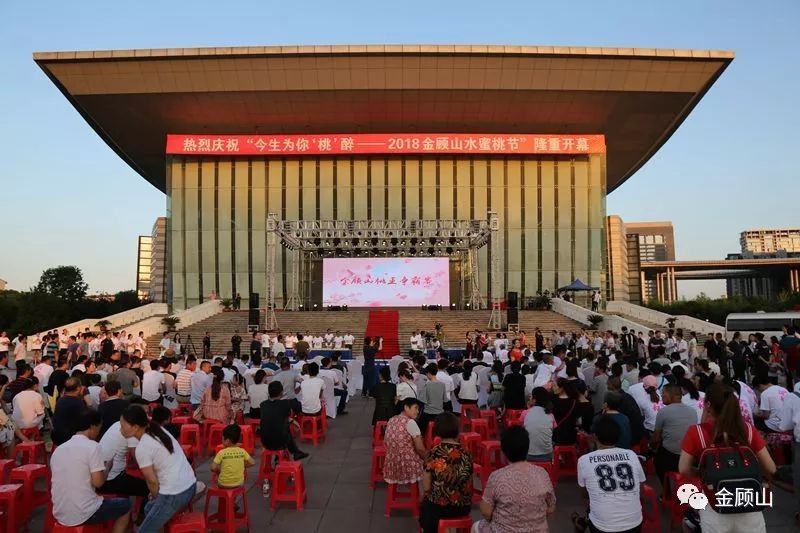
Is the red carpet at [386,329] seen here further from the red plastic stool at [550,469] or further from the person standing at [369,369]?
the red plastic stool at [550,469]

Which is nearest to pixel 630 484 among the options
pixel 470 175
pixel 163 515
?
pixel 163 515

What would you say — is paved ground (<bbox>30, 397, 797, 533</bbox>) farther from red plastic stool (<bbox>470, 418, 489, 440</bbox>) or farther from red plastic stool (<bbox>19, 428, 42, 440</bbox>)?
red plastic stool (<bbox>19, 428, 42, 440</bbox>)

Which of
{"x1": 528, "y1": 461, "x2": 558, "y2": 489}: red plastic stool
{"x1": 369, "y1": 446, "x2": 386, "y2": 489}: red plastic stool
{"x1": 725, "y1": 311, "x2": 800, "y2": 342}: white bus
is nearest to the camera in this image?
{"x1": 528, "y1": 461, "x2": 558, "y2": 489}: red plastic stool

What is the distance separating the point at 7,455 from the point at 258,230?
3409 cm

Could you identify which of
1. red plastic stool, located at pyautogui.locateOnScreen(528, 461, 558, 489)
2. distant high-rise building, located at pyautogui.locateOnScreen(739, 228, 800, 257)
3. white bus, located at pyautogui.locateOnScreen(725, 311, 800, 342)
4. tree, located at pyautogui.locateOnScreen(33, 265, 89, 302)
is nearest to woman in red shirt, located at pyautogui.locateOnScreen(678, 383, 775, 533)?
red plastic stool, located at pyautogui.locateOnScreen(528, 461, 558, 489)

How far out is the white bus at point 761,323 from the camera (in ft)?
73.0

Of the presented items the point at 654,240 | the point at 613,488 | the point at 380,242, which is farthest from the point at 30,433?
the point at 654,240

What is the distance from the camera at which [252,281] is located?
40812mm

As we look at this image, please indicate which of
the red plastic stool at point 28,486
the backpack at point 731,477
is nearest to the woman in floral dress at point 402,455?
the backpack at point 731,477

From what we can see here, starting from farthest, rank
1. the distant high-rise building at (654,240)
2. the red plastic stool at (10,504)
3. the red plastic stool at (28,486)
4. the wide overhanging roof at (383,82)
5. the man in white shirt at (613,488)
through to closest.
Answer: the distant high-rise building at (654,240)
the wide overhanging roof at (383,82)
the red plastic stool at (28,486)
the red plastic stool at (10,504)
the man in white shirt at (613,488)

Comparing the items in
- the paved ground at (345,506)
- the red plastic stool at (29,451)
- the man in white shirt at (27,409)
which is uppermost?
the man in white shirt at (27,409)

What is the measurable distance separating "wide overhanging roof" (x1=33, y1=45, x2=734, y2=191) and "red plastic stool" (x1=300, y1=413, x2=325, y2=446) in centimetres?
2786

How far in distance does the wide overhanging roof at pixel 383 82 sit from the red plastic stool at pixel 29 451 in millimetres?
29868

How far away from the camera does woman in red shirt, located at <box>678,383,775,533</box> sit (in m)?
3.44
